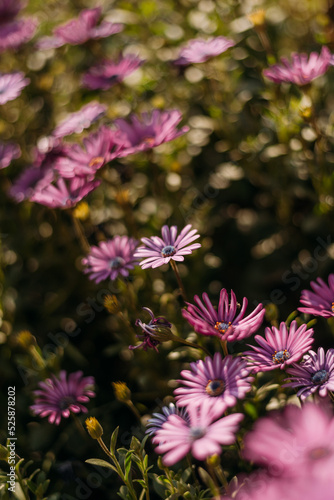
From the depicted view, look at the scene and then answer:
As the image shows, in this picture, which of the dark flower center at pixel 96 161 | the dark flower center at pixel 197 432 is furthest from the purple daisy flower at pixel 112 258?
the dark flower center at pixel 197 432

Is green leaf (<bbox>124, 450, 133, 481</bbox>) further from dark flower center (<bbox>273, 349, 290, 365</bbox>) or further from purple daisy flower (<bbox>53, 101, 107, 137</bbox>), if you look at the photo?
purple daisy flower (<bbox>53, 101, 107, 137</bbox>)

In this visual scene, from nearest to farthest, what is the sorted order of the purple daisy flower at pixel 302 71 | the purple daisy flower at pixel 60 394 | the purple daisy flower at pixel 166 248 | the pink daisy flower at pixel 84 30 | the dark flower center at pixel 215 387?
the dark flower center at pixel 215 387, the purple daisy flower at pixel 166 248, the purple daisy flower at pixel 60 394, the purple daisy flower at pixel 302 71, the pink daisy flower at pixel 84 30

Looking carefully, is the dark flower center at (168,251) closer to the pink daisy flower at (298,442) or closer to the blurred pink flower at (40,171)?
the pink daisy flower at (298,442)

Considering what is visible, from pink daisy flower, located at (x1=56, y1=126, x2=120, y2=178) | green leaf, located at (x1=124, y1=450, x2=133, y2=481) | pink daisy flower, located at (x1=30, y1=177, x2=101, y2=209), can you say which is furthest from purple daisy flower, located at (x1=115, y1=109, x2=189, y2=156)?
green leaf, located at (x1=124, y1=450, x2=133, y2=481)

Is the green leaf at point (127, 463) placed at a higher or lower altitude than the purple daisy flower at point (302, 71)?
lower

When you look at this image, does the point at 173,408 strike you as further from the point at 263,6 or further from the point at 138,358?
the point at 263,6

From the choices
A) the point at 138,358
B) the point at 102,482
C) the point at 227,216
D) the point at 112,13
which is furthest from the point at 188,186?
the point at 102,482
